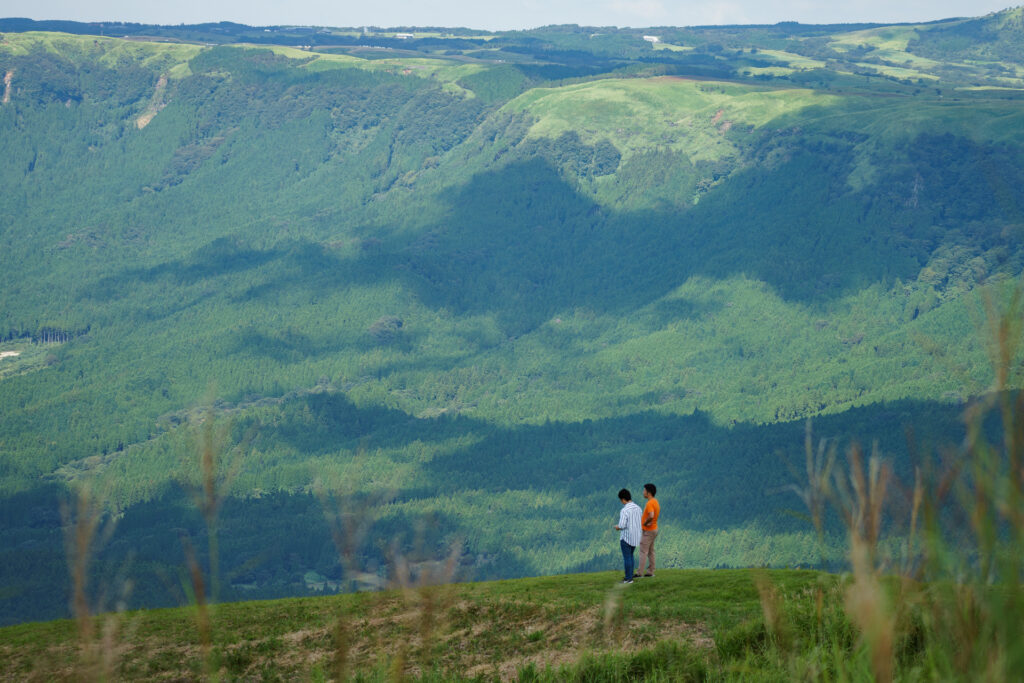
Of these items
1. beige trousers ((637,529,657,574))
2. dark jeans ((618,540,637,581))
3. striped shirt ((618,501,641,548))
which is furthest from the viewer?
beige trousers ((637,529,657,574))

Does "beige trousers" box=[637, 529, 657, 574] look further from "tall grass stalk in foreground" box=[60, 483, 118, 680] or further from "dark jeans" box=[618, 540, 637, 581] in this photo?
"tall grass stalk in foreground" box=[60, 483, 118, 680]

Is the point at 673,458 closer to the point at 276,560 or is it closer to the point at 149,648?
the point at 276,560

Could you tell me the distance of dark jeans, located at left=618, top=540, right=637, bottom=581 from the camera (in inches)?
1203

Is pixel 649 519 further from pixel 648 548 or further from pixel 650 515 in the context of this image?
pixel 648 548

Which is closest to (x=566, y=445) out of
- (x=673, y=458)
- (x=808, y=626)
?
(x=673, y=458)

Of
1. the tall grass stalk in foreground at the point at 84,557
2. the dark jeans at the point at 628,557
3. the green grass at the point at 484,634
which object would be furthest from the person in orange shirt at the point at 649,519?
the tall grass stalk in foreground at the point at 84,557

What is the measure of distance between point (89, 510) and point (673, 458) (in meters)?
172

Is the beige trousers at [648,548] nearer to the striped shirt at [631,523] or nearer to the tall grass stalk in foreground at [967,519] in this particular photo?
the striped shirt at [631,523]

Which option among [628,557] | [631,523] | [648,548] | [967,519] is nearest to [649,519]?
[631,523]

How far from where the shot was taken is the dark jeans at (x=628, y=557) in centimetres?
3055

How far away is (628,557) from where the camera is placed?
3148 cm

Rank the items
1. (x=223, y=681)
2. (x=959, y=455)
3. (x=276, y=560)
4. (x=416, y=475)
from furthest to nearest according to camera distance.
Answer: (x=416, y=475), (x=276, y=560), (x=223, y=681), (x=959, y=455)

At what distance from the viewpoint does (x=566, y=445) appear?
7451 inches

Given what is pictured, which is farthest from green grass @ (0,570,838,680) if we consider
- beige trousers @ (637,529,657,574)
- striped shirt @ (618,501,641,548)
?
striped shirt @ (618,501,641,548)
